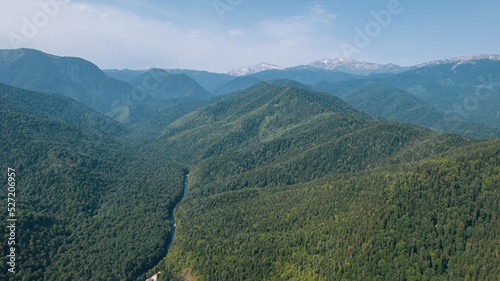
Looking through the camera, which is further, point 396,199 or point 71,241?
point 71,241

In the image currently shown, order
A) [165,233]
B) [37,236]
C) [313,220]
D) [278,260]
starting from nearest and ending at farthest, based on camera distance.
Result: [278,260], [37,236], [313,220], [165,233]

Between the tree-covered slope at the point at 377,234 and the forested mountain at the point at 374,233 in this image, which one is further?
the forested mountain at the point at 374,233

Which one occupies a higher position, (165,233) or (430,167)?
(430,167)

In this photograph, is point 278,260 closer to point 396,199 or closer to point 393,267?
point 393,267

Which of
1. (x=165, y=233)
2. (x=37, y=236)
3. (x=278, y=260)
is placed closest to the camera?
(x=278, y=260)

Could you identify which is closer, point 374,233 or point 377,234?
point 377,234

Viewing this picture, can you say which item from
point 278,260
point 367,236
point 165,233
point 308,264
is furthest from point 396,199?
point 165,233

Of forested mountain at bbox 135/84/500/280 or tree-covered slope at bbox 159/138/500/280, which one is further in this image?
forested mountain at bbox 135/84/500/280

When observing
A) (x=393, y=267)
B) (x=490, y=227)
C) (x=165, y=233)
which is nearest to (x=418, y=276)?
(x=393, y=267)

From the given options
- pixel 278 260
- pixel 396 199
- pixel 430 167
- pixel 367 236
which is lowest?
pixel 278 260
